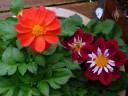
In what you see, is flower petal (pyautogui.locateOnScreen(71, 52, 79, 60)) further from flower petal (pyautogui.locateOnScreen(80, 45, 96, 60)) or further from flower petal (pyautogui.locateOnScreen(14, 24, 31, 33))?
flower petal (pyautogui.locateOnScreen(14, 24, 31, 33))

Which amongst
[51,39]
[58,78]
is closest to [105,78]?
[58,78]

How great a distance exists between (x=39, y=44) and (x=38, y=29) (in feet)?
0.12

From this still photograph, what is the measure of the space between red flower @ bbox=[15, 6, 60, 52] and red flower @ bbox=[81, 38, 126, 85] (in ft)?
0.65

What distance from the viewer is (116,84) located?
1.03 metres

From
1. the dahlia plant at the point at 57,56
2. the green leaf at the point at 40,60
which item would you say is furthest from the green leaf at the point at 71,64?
the green leaf at the point at 40,60

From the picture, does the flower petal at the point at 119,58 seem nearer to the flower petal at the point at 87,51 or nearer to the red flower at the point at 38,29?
the flower petal at the point at 87,51

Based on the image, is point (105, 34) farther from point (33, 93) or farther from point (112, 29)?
point (33, 93)

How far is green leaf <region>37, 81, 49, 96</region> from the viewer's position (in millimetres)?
878

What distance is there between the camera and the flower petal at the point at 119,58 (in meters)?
0.99

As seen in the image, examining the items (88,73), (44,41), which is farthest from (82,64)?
(44,41)

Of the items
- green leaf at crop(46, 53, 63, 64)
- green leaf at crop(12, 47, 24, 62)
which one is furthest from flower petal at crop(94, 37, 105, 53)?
green leaf at crop(12, 47, 24, 62)

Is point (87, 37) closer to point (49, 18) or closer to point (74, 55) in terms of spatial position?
point (74, 55)

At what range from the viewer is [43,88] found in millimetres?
887

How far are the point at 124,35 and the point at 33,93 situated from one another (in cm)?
43
